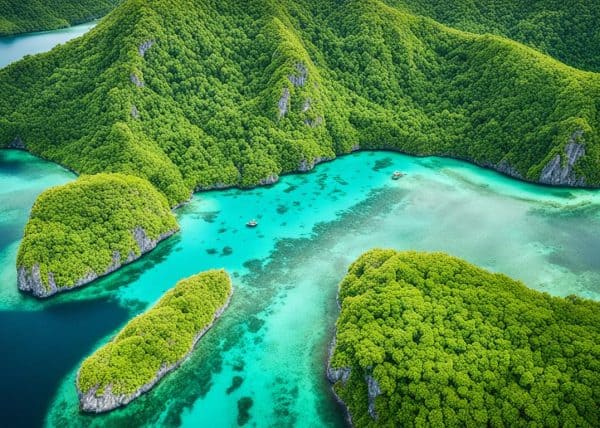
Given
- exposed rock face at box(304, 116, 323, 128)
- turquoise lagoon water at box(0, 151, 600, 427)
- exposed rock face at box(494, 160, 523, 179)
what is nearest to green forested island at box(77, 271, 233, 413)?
turquoise lagoon water at box(0, 151, 600, 427)

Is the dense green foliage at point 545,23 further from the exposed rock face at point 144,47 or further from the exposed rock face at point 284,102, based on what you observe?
the exposed rock face at point 144,47

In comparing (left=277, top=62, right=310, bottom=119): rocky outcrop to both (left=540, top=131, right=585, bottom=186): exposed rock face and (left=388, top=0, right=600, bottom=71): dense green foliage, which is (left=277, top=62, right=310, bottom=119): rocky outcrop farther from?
(left=388, top=0, right=600, bottom=71): dense green foliage

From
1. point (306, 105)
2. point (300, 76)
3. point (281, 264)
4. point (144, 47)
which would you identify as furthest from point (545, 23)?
point (281, 264)

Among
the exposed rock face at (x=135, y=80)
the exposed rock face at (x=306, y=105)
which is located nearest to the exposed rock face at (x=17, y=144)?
the exposed rock face at (x=135, y=80)

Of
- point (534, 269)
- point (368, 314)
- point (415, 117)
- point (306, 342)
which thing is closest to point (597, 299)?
point (534, 269)

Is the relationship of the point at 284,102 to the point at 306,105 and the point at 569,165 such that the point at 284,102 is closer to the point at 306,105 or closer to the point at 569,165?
the point at 306,105
